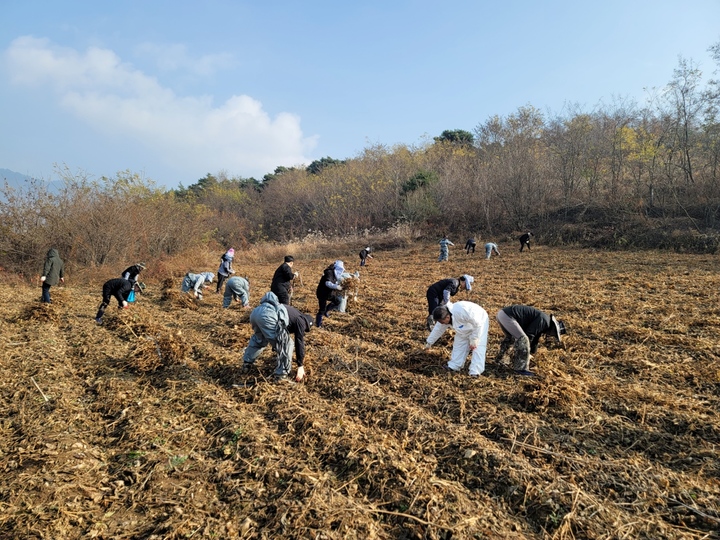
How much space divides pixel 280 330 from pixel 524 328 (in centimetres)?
352

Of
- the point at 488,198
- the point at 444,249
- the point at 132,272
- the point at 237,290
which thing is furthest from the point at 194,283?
the point at 488,198

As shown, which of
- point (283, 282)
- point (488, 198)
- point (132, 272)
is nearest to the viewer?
point (283, 282)

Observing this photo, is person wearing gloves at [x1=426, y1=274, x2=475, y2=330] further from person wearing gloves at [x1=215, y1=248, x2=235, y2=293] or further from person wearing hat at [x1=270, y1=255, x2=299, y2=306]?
person wearing gloves at [x1=215, y1=248, x2=235, y2=293]

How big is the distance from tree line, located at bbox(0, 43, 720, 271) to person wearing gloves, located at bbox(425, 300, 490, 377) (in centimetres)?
1671

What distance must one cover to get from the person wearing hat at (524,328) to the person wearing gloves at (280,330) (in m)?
2.88

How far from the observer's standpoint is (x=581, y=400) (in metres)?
4.80

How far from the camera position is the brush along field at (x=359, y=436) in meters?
3.08

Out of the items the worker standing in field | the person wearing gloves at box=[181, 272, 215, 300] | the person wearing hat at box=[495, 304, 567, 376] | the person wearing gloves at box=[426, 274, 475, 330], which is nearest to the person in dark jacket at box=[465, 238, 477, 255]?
the worker standing in field

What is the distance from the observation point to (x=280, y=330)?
5188mm

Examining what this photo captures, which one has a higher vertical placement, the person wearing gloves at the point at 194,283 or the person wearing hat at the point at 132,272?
the person wearing hat at the point at 132,272

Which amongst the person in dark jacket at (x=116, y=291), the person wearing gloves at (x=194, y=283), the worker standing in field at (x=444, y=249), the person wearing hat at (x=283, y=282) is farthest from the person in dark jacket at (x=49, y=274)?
the worker standing in field at (x=444, y=249)

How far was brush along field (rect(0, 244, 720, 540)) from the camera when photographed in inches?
121

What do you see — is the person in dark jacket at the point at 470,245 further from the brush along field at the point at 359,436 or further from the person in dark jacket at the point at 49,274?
the person in dark jacket at the point at 49,274

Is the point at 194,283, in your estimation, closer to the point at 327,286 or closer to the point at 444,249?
the point at 327,286
